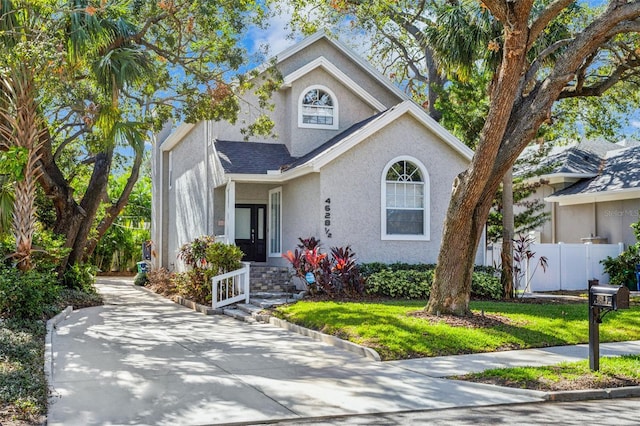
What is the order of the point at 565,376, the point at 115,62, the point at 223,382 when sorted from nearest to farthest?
the point at 223,382 < the point at 565,376 < the point at 115,62

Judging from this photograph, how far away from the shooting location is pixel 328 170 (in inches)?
719

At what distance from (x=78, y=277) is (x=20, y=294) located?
7.57 meters

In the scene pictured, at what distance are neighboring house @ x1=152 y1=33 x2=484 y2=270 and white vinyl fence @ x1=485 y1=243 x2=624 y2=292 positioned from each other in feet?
11.3

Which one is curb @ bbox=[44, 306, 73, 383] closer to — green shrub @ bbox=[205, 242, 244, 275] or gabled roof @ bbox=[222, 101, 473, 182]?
green shrub @ bbox=[205, 242, 244, 275]

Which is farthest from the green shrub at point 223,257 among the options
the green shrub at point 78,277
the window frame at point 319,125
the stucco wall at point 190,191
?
the window frame at point 319,125

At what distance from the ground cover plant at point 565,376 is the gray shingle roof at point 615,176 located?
14754 mm

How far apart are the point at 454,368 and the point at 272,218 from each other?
12603mm

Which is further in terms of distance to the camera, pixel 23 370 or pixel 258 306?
pixel 258 306

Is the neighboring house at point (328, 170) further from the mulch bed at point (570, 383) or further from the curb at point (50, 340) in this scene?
the mulch bed at point (570, 383)

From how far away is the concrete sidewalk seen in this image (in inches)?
286

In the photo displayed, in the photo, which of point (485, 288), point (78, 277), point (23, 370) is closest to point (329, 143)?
point (485, 288)

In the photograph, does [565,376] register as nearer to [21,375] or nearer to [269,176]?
[21,375]

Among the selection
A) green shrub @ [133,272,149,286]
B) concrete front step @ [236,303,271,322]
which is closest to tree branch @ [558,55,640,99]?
concrete front step @ [236,303,271,322]

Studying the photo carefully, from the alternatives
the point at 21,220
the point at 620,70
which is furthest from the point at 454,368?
the point at 620,70
